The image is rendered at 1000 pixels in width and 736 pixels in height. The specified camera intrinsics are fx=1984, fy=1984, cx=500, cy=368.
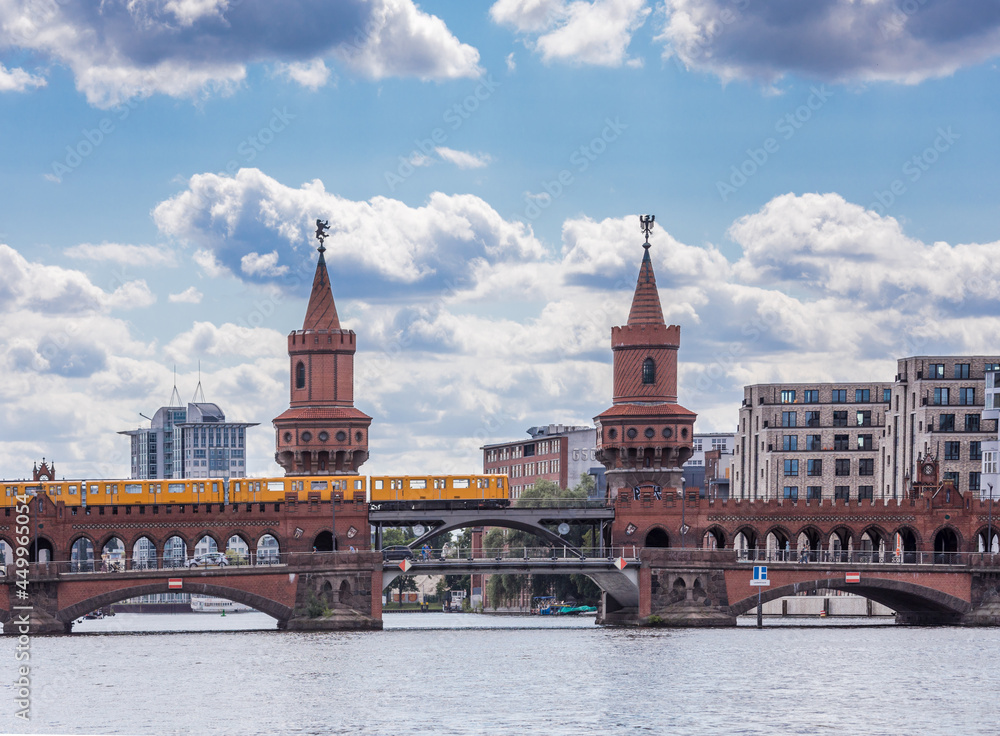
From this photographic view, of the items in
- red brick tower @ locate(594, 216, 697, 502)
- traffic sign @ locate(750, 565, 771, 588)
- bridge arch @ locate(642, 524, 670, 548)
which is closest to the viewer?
traffic sign @ locate(750, 565, 771, 588)

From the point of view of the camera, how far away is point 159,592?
407 ft

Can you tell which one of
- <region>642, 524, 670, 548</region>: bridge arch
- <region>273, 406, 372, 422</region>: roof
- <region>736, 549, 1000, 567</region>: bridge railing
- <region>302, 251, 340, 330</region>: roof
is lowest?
<region>736, 549, 1000, 567</region>: bridge railing

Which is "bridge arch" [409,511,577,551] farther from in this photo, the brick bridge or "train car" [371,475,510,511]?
the brick bridge

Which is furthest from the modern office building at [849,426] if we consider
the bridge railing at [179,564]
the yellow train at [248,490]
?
the bridge railing at [179,564]

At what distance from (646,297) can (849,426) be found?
52.1 meters

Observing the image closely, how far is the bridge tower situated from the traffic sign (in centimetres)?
1436

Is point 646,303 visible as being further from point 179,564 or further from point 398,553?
point 179,564

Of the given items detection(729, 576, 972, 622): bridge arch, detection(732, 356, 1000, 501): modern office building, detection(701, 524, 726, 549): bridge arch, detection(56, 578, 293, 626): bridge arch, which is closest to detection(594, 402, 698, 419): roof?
A: detection(701, 524, 726, 549): bridge arch

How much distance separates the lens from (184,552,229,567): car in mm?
127375

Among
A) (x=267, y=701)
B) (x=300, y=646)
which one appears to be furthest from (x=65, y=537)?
(x=267, y=701)

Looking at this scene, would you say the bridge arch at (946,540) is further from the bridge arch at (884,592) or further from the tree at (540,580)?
the tree at (540,580)

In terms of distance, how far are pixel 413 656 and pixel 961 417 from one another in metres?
83.6

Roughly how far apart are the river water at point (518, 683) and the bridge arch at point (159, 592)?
1833mm

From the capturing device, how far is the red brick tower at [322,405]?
145 metres
